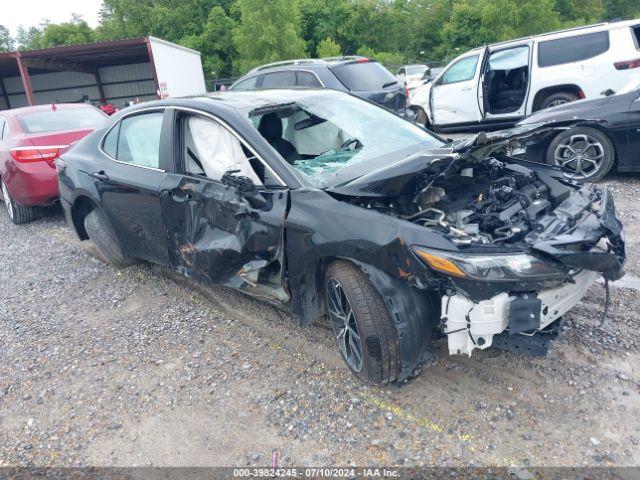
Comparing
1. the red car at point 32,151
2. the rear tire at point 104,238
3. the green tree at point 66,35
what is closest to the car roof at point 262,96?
the rear tire at point 104,238

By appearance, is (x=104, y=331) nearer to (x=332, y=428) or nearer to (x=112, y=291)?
(x=112, y=291)

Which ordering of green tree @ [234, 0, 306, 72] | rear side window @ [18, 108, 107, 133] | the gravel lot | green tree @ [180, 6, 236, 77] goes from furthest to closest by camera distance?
green tree @ [180, 6, 236, 77], green tree @ [234, 0, 306, 72], rear side window @ [18, 108, 107, 133], the gravel lot

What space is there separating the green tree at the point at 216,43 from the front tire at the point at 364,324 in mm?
32411

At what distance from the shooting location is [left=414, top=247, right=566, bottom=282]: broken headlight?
2.37 metres

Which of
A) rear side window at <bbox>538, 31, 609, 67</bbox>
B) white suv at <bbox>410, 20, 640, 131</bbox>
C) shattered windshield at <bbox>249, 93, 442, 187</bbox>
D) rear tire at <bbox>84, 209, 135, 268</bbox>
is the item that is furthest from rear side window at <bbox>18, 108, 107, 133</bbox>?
rear side window at <bbox>538, 31, 609, 67</bbox>

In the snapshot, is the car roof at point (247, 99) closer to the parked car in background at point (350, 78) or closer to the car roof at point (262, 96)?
the car roof at point (262, 96)

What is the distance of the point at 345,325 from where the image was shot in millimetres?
2957

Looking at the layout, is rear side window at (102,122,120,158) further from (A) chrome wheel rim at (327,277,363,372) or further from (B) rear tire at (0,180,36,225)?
(B) rear tire at (0,180,36,225)

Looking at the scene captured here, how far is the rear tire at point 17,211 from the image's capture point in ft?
23.0

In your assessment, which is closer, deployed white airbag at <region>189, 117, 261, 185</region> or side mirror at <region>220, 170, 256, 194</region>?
side mirror at <region>220, 170, 256, 194</region>

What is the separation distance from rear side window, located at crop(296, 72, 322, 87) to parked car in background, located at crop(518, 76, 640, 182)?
4.16 metres

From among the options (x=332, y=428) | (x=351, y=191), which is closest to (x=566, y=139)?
(x=351, y=191)

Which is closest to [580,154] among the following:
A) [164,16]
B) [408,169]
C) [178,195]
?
[408,169]

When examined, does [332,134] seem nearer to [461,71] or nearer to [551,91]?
[551,91]
